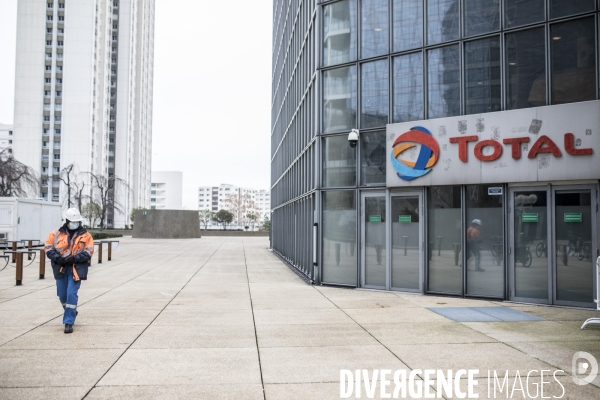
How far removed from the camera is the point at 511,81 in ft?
40.2

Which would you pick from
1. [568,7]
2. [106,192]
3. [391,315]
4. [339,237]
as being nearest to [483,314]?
[391,315]

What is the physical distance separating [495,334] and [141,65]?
130 m

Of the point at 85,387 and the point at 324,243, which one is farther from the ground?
the point at 324,243

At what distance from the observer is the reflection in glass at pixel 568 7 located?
11371mm

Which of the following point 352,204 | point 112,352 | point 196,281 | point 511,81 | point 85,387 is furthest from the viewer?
point 196,281

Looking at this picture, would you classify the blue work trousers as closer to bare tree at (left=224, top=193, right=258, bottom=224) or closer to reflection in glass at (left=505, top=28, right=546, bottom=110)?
reflection in glass at (left=505, top=28, right=546, bottom=110)

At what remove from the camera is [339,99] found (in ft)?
49.4

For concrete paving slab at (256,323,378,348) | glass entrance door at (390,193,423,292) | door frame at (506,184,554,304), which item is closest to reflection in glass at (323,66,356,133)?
glass entrance door at (390,193,423,292)

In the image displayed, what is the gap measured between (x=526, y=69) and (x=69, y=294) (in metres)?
10.1

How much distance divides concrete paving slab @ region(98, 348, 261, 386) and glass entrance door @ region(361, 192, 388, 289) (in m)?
7.01

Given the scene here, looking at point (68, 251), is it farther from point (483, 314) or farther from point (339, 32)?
point (339, 32)

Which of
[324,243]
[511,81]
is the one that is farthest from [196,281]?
[511,81]

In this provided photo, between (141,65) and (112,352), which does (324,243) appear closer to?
(112,352)

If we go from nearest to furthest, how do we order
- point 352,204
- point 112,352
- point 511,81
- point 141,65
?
point 112,352 → point 511,81 → point 352,204 → point 141,65
